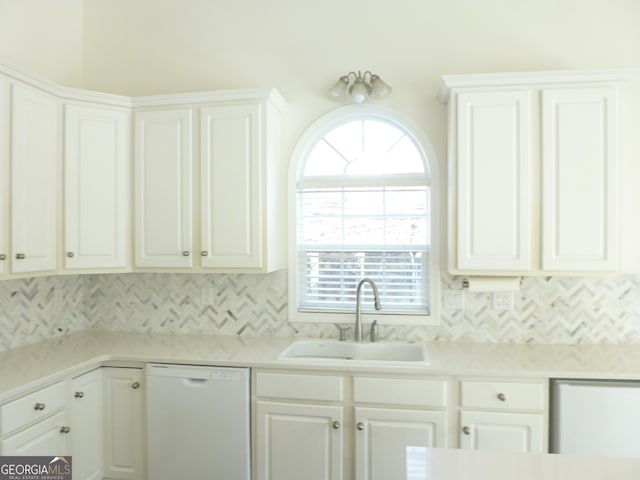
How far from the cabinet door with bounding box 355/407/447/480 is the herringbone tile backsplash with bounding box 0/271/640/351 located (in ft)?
2.06

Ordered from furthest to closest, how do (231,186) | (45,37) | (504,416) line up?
(45,37) < (231,186) < (504,416)

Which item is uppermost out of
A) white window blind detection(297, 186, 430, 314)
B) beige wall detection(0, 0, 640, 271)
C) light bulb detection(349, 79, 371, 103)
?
beige wall detection(0, 0, 640, 271)

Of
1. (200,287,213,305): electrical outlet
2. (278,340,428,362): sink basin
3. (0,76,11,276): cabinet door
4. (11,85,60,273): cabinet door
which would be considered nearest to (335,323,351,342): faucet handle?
(278,340,428,362): sink basin

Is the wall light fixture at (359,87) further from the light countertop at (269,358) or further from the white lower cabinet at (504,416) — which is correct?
the white lower cabinet at (504,416)

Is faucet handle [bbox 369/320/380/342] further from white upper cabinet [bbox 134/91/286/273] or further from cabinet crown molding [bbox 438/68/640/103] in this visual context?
cabinet crown molding [bbox 438/68/640/103]

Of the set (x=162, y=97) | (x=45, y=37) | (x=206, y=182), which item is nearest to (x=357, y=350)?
(x=206, y=182)

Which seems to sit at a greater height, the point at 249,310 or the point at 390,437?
the point at 249,310

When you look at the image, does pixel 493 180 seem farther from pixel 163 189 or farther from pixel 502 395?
pixel 163 189

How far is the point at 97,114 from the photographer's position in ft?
8.07

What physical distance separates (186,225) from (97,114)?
2.76 ft

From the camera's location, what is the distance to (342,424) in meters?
2.09

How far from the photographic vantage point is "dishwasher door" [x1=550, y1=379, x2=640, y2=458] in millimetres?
1887

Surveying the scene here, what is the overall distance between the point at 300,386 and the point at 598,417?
55.1 inches

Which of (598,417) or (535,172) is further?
(535,172)
